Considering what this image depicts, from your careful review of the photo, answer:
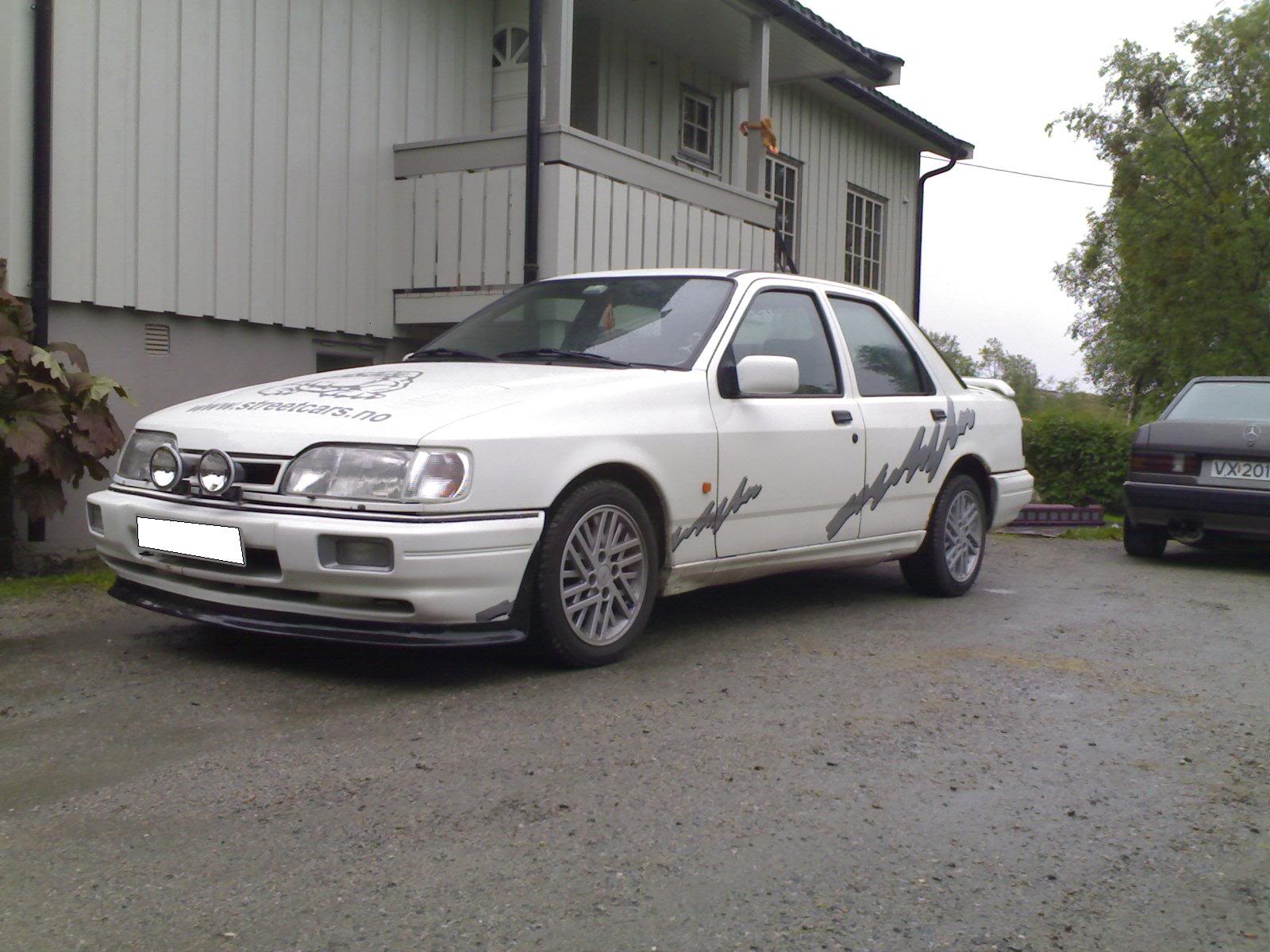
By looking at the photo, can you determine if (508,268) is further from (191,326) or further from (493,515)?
(493,515)

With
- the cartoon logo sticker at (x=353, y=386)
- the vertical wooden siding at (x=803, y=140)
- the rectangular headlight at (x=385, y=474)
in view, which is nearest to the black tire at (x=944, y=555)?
the cartoon logo sticker at (x=353, y=386)

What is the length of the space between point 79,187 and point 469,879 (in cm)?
552

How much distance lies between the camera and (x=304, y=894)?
262 cm

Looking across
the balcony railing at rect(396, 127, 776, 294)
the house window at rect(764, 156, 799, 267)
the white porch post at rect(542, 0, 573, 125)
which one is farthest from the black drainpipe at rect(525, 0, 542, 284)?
the house window at rect(764, 156, 799, 267)

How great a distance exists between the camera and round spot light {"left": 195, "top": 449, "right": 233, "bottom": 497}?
431 centimetres

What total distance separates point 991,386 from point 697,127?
20.5 feet

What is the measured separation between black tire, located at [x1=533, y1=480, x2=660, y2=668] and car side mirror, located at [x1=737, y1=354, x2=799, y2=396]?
0.68m

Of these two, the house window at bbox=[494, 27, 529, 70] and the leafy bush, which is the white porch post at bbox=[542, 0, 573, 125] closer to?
the house window at bbox=[494, 27, 529, 70]

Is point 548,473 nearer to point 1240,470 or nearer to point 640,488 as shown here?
point 640,488

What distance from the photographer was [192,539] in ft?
14.3

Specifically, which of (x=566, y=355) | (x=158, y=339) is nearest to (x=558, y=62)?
(x=158, y=339)

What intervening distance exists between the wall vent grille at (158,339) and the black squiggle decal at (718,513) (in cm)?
399

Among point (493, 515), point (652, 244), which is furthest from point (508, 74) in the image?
point (493, 515)

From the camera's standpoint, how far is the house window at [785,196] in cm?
1452
